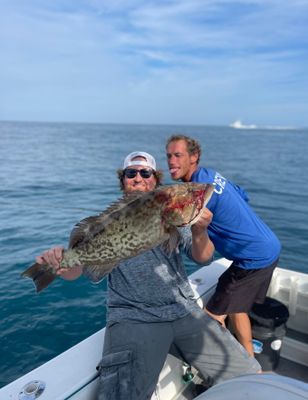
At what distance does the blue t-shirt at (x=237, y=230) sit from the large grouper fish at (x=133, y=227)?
3.94 ft

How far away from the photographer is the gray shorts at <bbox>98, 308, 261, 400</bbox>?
3037 mm

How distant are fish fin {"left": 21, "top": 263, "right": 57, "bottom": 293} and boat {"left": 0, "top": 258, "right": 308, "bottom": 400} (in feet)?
2.69

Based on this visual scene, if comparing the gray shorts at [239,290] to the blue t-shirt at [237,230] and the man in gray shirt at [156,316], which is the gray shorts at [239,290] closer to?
the blue t-shirt at [237,230]

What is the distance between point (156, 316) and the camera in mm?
3447

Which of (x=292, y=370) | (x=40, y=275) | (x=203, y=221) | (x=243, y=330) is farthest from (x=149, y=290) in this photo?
(x=292, y=370)

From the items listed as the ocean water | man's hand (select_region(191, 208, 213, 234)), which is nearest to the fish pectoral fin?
man's hand (select_region(191, 208, 213, 234))

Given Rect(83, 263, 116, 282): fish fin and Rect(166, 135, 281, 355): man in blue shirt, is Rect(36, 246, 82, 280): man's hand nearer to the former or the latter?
Rect(83, 263, 116, 282): fish fin

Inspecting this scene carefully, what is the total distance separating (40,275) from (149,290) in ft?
3.44

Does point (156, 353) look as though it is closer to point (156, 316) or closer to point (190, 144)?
point (156, 316)

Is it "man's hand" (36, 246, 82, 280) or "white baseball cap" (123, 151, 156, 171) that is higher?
"white baseball cap" (123, 151, 156, 171)

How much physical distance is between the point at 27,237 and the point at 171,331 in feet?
28.0

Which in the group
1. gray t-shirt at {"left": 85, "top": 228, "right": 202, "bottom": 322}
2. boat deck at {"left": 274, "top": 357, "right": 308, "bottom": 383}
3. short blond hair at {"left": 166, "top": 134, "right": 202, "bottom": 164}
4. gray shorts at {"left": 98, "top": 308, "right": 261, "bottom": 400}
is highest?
short blond hair at {"left": 166, "top": 134, "right": 202, "bottom": 164}

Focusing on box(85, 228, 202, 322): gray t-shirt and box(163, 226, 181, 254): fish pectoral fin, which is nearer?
box(163, 226, 181, 254): fish pectoral fin

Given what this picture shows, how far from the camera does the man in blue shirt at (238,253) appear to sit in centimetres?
421
